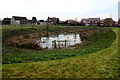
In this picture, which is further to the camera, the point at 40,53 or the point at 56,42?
the point at 56,42

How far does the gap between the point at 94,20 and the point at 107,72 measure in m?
115

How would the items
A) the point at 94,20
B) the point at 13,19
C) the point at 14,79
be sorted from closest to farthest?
the point at 14,79 < the point at 13,19 < the point at 94,20

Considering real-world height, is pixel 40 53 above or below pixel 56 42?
below

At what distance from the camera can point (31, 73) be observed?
292 inches

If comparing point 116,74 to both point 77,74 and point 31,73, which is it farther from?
point 31,73

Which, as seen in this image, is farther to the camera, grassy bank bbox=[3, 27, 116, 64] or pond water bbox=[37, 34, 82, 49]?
pond water bbox=[37, 34, 82, 49]

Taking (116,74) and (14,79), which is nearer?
(14,79)

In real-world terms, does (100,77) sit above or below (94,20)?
below

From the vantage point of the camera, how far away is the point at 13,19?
8750cm

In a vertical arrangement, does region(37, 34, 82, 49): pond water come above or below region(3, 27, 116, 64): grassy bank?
above

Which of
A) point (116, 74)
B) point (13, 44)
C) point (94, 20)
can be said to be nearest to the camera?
point (116, 74)

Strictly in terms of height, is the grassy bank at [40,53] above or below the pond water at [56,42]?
below

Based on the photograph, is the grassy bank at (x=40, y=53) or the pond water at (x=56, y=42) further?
the pond water at (x=56, y=42)

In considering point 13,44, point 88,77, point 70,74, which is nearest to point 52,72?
point 70,74
